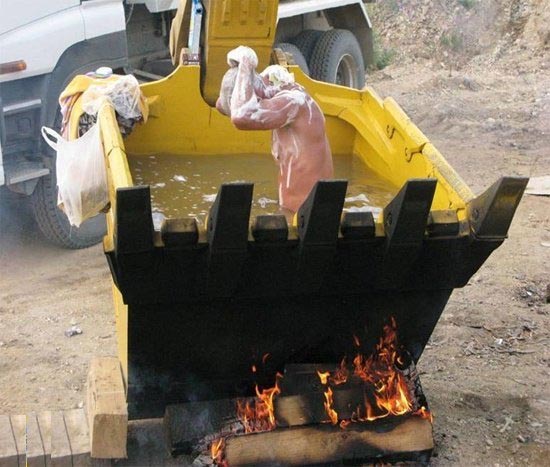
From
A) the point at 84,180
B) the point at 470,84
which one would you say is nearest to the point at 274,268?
the point at 84,180

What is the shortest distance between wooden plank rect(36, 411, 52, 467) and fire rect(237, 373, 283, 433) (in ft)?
2.52

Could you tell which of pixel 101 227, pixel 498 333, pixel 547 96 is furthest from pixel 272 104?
pixel 547 96

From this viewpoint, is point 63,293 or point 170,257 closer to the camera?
point 170,257

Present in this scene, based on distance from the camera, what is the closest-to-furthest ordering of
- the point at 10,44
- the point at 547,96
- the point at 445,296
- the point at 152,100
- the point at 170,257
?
the point at 170,257 → the point at 445,296 → the point at 152,100 → the point at 10,44 → the point at 547,96

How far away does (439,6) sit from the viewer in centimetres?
1725

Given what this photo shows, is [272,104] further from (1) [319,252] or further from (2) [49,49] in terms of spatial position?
(2) [49,49]

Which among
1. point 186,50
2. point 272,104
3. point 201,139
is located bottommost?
point 201,139

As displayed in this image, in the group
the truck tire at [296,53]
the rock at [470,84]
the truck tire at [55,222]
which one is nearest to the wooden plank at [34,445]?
the truck tire at [55,222]

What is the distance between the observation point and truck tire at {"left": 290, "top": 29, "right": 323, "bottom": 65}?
31.3 feet

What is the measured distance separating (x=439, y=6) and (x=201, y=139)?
42.7 feet

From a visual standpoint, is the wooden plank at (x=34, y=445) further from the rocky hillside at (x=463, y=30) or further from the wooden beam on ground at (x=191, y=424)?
the rocky hillside at (x=463, y=30)

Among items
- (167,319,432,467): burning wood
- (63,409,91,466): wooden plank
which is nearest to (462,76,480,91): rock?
(167,319,432,467): burning wood

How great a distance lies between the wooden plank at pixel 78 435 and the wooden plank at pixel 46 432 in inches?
2.8

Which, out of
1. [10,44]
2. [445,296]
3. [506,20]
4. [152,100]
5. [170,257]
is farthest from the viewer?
[506,20]
